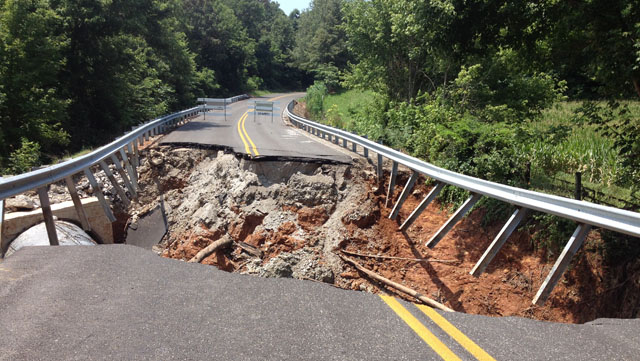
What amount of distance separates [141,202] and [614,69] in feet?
35.3

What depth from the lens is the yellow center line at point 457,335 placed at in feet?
9.67

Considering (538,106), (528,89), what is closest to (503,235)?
(528,89)

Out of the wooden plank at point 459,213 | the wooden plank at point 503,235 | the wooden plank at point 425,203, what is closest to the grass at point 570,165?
the wooden plank at point 425,203

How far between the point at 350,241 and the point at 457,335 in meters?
4.04

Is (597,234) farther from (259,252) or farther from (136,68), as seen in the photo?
(136,68)

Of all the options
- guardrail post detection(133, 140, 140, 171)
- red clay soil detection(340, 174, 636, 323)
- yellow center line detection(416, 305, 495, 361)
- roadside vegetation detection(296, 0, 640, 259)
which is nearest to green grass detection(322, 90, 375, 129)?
roadside vegetation detection(296, 0, 640, 259)

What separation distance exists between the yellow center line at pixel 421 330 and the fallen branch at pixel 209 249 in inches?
149

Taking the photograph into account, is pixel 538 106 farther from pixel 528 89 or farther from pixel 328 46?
pixel 328 46

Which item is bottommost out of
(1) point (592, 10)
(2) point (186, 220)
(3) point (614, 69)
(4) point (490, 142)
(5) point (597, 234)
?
(2) point (186, 220)

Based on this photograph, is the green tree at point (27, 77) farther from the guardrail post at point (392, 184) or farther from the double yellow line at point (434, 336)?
the double yellow line at point (434, 336)

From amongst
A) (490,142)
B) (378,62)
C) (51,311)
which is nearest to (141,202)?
(51,311)

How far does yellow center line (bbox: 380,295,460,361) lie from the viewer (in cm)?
294

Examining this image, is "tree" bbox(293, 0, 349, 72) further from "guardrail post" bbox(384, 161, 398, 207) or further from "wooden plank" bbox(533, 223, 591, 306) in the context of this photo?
"wooden plank" bbox(533, 223, 591, 306)

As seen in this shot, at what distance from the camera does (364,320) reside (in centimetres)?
340
